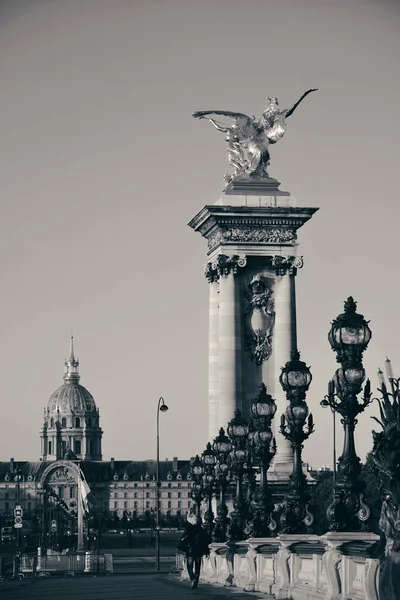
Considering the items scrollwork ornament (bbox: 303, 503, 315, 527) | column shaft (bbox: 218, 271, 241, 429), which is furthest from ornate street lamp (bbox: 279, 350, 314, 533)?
column shaft (bbox: 218, 271, 241, 429)

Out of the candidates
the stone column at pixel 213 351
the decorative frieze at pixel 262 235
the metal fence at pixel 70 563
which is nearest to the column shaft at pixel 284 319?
the decorative frieze at pixel 262 235

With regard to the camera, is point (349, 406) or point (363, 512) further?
point (349, 406)

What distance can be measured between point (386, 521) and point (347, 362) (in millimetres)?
10612

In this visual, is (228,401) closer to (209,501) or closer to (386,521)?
(209,501)

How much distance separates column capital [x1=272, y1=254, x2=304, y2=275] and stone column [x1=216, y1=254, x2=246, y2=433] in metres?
1.42

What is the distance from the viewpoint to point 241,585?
46.5 m

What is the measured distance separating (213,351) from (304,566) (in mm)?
41236

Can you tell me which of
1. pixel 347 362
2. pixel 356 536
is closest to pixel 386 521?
pixel 356 536

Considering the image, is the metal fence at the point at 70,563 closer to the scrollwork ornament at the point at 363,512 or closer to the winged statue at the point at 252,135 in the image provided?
the winged statue at the point at 252,135

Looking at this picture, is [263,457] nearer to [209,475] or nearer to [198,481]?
[209,475]

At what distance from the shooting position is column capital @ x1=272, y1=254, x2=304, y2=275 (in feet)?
248

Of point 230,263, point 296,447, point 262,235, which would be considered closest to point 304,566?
point 296,447

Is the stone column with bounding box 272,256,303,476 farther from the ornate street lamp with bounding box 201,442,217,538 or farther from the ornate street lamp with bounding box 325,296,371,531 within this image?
the ornate street lamp with bounding box 325,296,371,531

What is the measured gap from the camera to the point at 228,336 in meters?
75.4
